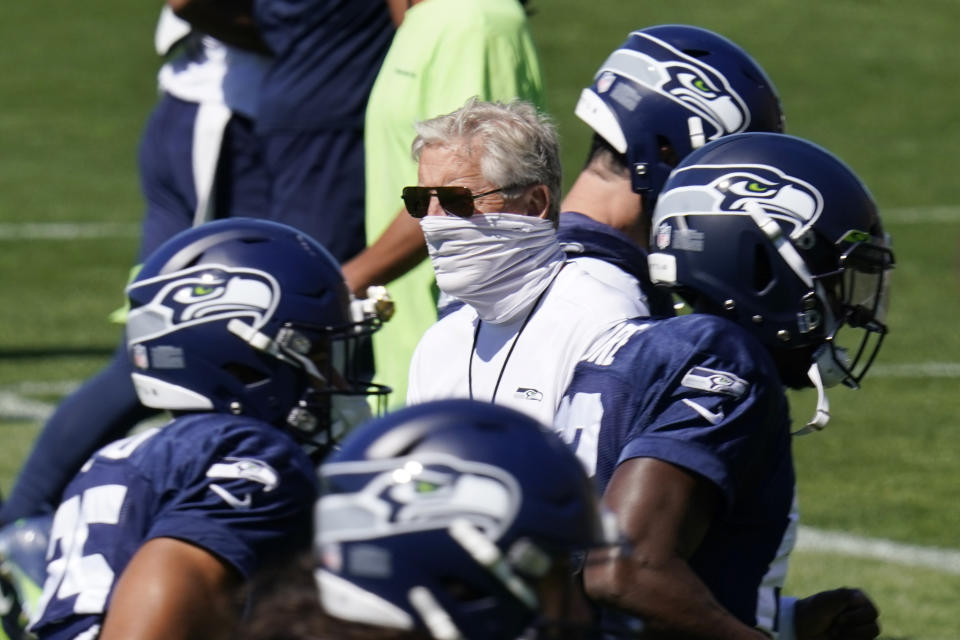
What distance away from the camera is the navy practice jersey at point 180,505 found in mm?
3166

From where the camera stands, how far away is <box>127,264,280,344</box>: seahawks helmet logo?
3826mm

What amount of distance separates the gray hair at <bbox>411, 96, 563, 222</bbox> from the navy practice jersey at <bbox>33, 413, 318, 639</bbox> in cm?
65

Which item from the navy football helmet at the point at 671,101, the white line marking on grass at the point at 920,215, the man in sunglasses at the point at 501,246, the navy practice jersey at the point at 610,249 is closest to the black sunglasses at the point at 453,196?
the man in sunglasses at the point at 501,246

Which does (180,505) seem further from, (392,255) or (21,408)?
(21,408)

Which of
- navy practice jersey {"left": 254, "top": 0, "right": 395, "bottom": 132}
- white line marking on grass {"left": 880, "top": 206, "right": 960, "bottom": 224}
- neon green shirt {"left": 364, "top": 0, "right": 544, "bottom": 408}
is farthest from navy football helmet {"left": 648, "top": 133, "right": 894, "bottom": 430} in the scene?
white line marking on grass {"left": 880, "top": 206, "right": 960, "bottom": 224}

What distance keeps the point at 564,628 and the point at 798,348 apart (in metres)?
1.52

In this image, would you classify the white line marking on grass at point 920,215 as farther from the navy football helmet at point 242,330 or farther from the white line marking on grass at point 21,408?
the navy football helmet at point 242,330

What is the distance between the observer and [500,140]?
3420 mm

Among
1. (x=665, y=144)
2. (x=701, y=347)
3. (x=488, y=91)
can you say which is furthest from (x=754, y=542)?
(x=488, y=91)

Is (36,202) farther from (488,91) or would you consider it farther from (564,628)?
(564,628)

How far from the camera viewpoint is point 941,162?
17.6 meters

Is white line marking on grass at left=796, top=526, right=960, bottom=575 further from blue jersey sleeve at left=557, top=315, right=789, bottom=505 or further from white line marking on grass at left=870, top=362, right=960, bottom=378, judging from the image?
blue jersey sleeve at left=557, top=315, right=789, bottom=505

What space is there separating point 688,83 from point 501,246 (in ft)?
2.79

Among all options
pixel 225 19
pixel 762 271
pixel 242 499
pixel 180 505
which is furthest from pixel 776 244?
pixel 225 19
